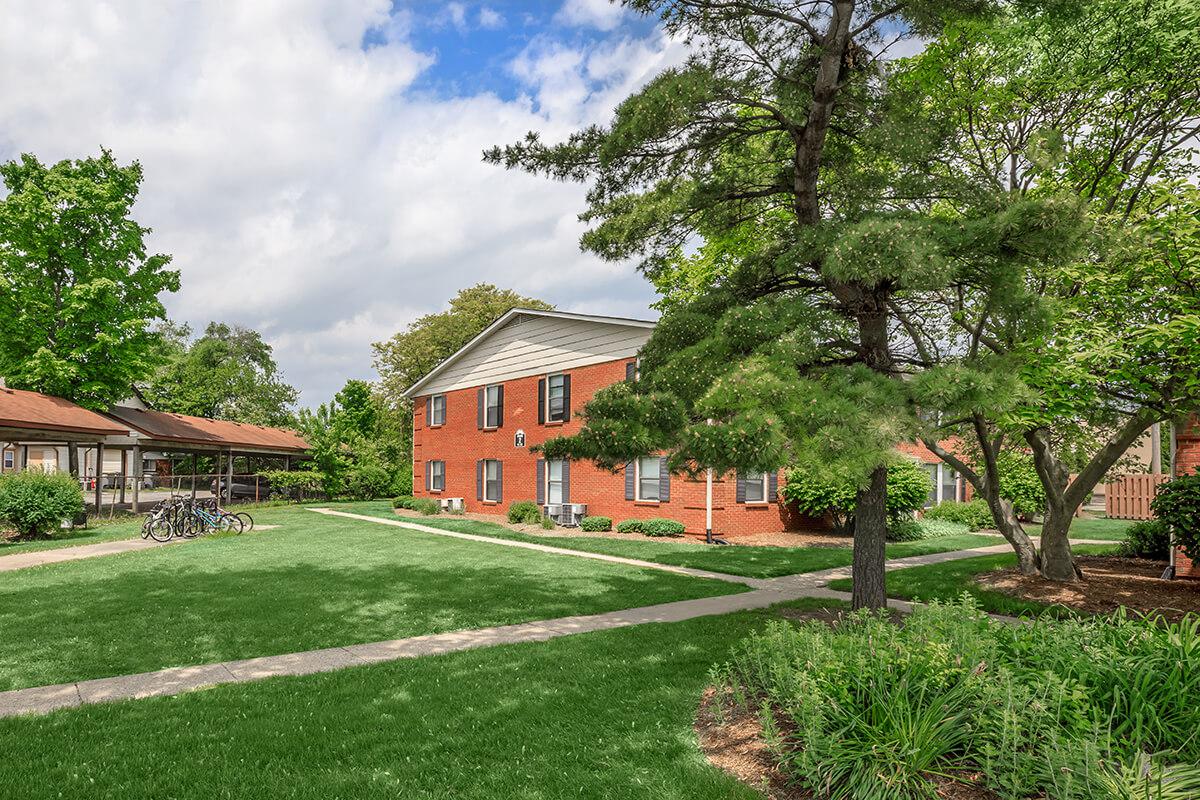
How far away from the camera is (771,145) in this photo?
359 inches

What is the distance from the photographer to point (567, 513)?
2108 cm

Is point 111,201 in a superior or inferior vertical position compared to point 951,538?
superior

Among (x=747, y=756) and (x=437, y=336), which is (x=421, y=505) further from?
(x=747, y=756)

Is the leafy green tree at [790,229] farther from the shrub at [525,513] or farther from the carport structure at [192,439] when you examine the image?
the carport structure at [192,439]

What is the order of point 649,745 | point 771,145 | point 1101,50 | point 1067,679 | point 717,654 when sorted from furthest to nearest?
point 771,145
point 1101,50
point 717,654
point 649,745
point 1067,679

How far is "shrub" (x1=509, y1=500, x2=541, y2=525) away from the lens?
21.6 meters

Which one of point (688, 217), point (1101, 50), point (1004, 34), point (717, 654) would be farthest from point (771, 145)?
point (717, 654)

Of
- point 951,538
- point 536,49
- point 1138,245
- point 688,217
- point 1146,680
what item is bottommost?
point 951,538

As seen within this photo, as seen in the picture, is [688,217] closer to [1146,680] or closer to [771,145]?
[771,145]

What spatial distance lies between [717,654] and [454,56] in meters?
8.56

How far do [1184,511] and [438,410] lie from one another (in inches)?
945

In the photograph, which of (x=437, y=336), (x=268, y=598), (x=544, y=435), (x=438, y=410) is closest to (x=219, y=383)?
(x=437, y=336)

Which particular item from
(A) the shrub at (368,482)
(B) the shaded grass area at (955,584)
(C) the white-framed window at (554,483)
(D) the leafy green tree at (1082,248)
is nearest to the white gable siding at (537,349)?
(C) the white-framed window at (554,483)

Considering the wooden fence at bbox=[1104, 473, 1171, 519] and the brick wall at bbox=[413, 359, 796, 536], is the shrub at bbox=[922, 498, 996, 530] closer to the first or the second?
the wooden fence at bbox=[1104, 473, 1171, 519]
